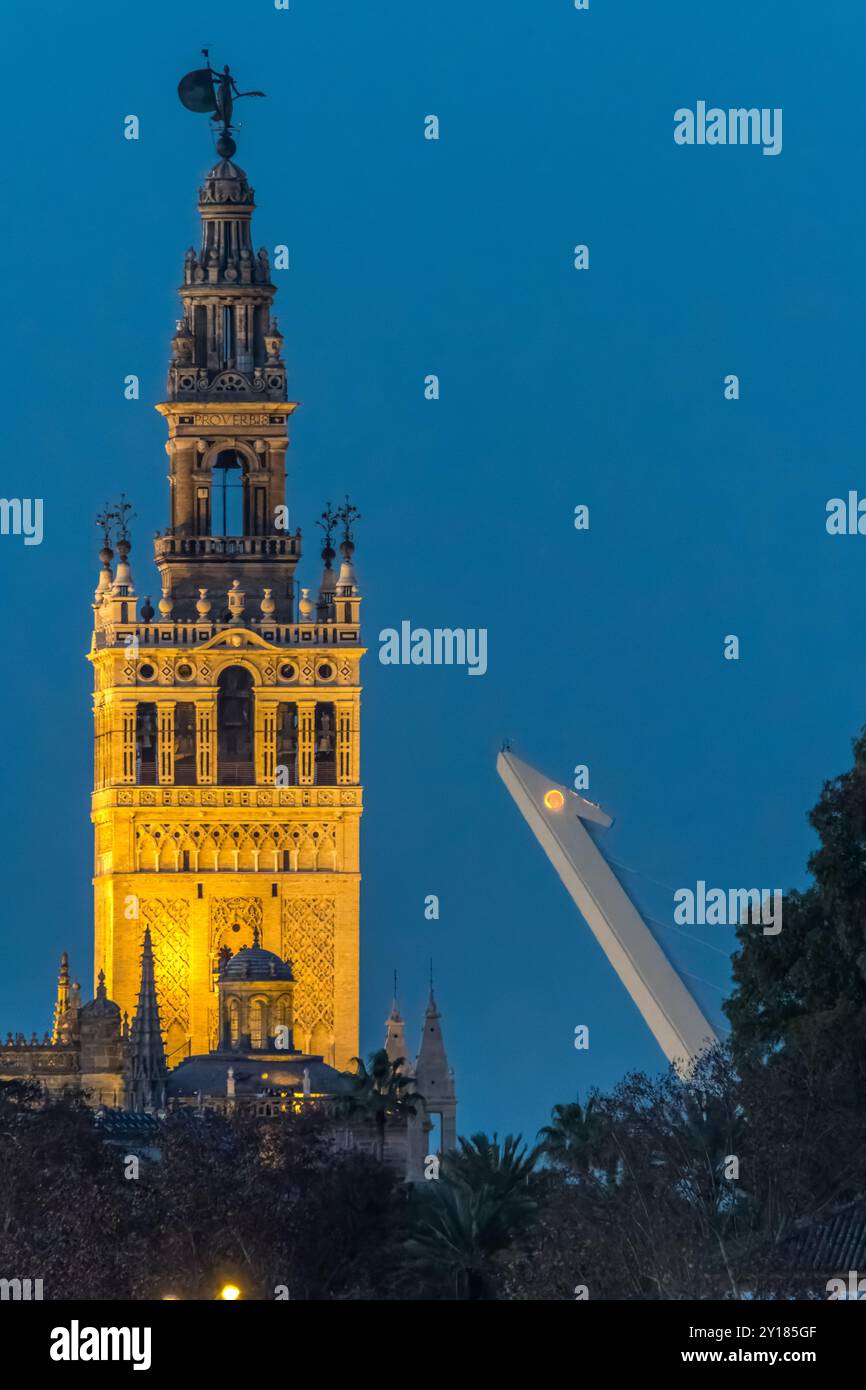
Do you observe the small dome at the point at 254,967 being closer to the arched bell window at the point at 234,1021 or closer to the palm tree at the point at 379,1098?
the arched bell window at the point at 234,1021

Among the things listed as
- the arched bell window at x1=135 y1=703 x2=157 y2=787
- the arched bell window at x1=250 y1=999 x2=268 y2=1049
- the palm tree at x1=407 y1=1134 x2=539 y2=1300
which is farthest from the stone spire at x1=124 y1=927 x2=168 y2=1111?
the palm tree at x1=407 y1=1134 x2=539 y2=1300

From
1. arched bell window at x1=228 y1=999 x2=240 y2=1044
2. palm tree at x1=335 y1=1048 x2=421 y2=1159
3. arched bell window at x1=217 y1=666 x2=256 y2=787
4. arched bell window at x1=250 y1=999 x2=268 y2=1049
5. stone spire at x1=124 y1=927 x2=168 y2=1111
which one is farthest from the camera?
arched bell window at x1=217 y1=666 x2=256 y2=787

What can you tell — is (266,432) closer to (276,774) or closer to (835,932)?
(276,774)

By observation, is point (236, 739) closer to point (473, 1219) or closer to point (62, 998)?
point (62, 998)

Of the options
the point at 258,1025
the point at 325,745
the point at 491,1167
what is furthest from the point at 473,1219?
the point at 325,745

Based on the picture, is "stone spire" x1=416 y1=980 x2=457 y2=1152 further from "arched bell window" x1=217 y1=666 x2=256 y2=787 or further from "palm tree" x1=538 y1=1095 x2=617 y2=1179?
"palm tree" x1=538 y1=1095 x2=617 y2=1179
